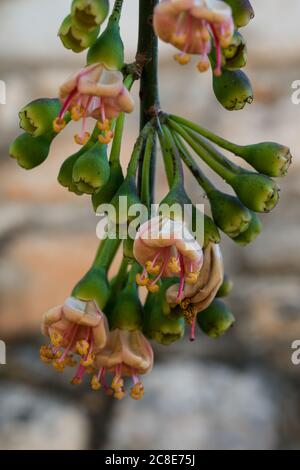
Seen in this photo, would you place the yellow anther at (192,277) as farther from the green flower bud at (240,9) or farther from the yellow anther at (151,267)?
the green flower bud at (240,9)

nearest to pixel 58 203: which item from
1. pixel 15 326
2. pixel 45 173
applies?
pixel 45 173

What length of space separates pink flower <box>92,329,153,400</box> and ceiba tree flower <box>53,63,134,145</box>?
0.62 feet

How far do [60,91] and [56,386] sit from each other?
1107 millimetres

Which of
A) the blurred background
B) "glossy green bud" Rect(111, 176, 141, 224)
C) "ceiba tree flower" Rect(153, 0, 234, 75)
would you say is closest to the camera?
"ceiba tree flower" Rect(153, 0, 234, 75)

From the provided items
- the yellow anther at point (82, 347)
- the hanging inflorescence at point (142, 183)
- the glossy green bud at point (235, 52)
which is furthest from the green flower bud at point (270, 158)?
A: the yellow anther at point (82, 347)

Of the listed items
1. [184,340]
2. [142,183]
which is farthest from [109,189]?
[184,340]

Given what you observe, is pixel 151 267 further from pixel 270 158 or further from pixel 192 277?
pixel 270 158

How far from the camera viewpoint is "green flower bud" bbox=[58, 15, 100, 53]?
23.1 inches

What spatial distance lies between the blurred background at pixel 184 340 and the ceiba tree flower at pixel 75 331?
0.88m

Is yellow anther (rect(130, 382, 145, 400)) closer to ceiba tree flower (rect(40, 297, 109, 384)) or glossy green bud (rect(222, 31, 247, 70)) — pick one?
ceiba tree flower (rect(40, 297, 109, 384))

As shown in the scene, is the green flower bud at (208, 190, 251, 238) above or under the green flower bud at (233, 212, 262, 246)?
above

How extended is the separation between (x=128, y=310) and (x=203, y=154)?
158mm

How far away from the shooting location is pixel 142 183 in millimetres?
677

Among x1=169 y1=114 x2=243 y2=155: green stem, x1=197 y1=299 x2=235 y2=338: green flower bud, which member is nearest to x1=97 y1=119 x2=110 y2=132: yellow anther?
x1=169 y1=114 x2=243 y2=155: green stem
